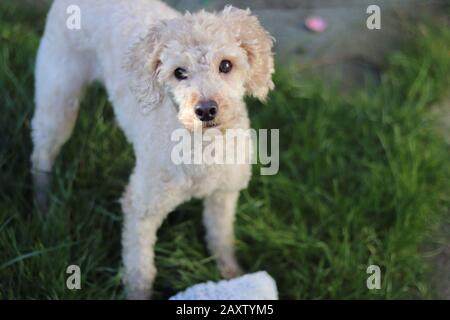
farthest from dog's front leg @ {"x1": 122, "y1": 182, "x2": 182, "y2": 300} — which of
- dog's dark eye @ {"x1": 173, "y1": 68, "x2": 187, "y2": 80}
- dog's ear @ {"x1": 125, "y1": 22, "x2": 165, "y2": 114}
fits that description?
dog's dark eye @ {"x1": 173, "y1": 68, "x2": 187, "y2": 80}

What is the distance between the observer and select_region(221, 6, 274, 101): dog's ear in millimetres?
2438

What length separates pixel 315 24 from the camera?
4.29m

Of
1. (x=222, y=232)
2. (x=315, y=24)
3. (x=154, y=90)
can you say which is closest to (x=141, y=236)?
(x=222, y=232)

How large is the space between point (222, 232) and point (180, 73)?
1.02 meters

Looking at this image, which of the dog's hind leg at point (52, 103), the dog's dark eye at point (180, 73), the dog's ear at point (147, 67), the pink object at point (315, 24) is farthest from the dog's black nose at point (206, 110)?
the pink object at point (315, 24)

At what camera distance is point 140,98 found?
2492 mm

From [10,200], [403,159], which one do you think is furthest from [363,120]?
[10,200]

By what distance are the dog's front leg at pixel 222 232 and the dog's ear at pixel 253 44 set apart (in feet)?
2.16

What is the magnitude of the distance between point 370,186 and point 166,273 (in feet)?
3.76

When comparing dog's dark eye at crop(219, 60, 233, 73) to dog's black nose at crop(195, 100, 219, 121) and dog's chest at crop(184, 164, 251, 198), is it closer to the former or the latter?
dog's black nose at crop(195, 100, 219, 121)

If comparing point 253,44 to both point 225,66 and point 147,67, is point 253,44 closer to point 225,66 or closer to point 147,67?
point 225,66

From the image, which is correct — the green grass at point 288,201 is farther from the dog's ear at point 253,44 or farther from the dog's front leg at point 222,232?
the dog's ear at point 253,44
